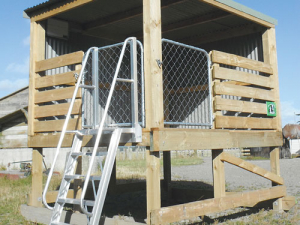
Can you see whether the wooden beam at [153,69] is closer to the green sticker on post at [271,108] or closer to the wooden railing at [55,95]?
the wooden railing at [55,95]

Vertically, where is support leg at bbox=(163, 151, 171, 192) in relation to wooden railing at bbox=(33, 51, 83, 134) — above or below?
below

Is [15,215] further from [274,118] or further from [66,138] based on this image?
[274,118]

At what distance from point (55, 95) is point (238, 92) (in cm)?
326

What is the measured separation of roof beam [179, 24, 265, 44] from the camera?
27.2ft

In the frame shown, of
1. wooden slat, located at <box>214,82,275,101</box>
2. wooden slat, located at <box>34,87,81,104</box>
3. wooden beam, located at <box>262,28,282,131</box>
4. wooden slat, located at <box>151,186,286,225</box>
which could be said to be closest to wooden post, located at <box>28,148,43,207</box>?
wooden slat, located at <box>34,87,81,104</box>

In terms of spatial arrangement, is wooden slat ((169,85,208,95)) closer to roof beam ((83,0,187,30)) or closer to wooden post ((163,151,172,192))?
wooden post ((163,151,172,192))

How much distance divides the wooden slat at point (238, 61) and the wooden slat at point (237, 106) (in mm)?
661

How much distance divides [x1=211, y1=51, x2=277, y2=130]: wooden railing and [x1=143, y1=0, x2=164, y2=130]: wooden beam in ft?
4.52

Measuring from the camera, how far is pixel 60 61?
265 inches

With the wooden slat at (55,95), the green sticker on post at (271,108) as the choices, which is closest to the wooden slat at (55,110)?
the wooden slat at (55,95)

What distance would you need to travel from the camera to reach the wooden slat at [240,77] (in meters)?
6.37

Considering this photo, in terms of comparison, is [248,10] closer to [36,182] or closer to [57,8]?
[57,8]

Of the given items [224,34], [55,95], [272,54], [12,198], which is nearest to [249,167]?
[272,54]

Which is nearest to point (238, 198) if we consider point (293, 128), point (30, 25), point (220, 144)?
point (220, 144)
